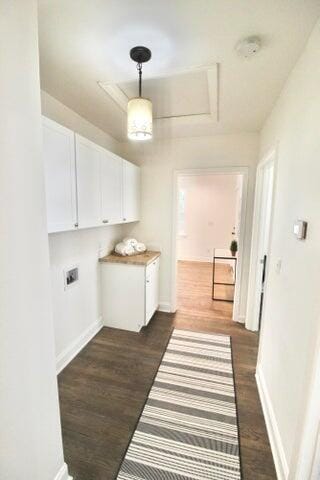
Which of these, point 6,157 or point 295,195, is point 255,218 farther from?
point 6,157

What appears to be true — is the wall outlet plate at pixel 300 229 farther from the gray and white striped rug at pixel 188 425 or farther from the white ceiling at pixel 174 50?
the gray and white striped rug at pixel 188 425

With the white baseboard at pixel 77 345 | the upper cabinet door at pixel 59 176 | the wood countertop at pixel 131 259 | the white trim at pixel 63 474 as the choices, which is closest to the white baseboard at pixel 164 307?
the wood countertop at pixel 131 259

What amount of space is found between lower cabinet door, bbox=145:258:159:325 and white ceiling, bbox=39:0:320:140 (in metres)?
1.89

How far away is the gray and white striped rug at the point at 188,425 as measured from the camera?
1359 mm

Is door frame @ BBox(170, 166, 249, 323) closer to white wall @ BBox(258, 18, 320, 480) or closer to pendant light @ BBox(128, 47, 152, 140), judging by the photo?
white wall @ BBox(258, 18, 320, 480)

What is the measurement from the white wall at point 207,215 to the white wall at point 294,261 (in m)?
4.38

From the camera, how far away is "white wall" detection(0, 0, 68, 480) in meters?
0.85

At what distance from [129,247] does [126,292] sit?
0.63m

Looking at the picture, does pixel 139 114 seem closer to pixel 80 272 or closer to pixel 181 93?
pixel 181 93

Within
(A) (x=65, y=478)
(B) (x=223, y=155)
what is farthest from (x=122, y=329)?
(B) (x=223, y=155)

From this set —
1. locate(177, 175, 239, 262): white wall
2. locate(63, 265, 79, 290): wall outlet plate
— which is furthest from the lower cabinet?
locate(177, 175, 239, 262): white wall

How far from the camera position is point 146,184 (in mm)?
3312

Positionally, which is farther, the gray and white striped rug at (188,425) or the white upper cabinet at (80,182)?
the white upper cabinet at (80,182)

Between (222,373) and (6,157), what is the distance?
2405mm
